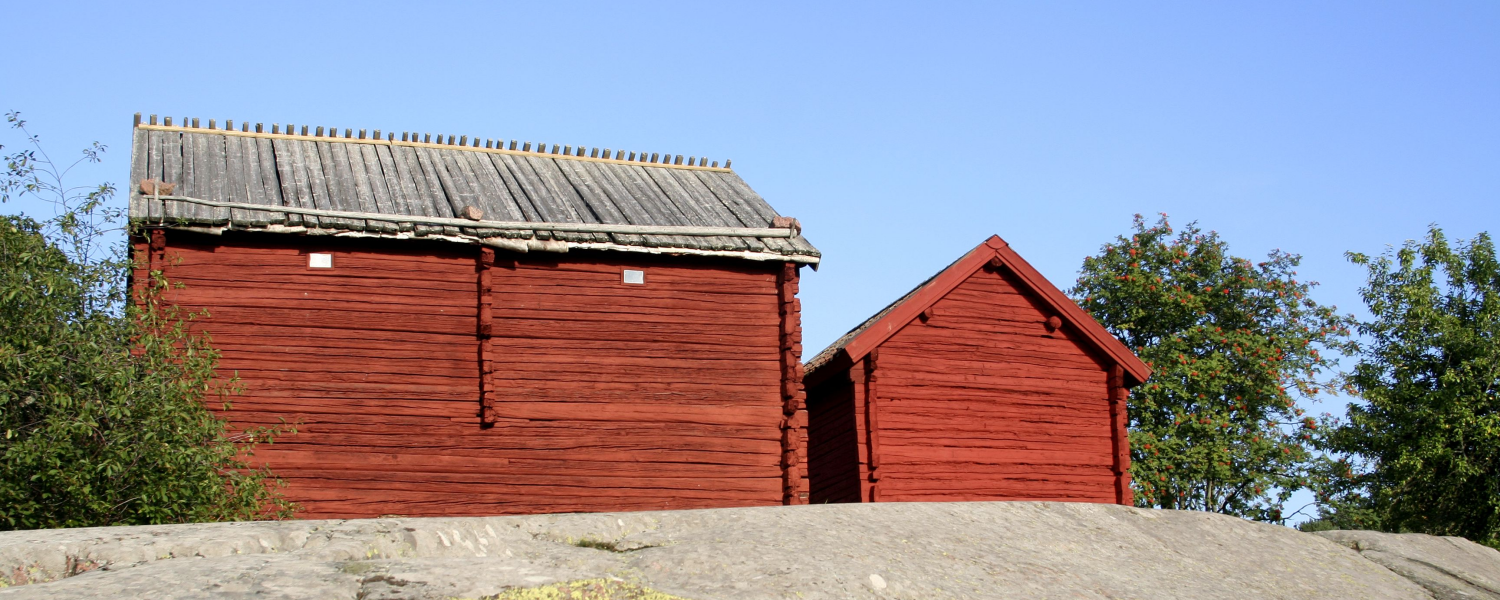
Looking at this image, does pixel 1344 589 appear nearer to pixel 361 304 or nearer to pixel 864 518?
pixel 864 518

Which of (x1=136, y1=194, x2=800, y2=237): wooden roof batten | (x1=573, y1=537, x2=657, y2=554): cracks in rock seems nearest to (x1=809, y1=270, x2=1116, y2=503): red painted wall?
(x1=136, y1=194, x2=800, y2=237): wooden roof batten

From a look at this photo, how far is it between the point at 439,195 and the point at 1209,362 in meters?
17.9

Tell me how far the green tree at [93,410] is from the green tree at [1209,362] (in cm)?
1986

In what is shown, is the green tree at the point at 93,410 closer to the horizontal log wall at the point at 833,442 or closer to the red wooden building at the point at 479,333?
the red wooden building at the point at 479,333

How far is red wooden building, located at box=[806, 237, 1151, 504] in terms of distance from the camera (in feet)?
61.2

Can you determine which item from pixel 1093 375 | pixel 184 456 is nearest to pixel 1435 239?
pixel 1093 375

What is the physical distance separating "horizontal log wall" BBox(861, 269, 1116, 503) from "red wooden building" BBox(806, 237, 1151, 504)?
0.01m

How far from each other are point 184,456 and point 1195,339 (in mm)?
22765

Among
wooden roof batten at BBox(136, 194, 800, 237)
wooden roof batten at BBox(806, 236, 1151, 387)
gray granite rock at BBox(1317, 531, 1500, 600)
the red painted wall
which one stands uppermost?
wooden roof batten at BBox(136, 194, 800, 237)

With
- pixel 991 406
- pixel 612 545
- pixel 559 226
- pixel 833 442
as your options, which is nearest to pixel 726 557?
pixel 612 545

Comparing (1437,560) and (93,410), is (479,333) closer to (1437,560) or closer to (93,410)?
(93,410)

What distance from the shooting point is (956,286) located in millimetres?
19484

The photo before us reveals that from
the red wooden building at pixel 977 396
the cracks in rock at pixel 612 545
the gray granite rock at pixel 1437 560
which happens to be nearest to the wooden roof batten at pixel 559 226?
the red wooden building at pixel 977 396

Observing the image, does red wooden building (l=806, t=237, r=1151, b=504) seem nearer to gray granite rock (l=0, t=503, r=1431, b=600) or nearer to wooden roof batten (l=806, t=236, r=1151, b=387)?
wooden roof batten (l=806, t=236, r=1151, b=387)
